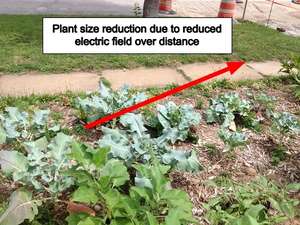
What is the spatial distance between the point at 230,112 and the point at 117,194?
193 centimetres

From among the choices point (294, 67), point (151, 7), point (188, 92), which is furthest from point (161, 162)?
point (151, 7)

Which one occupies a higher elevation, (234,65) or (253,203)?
(253,203)

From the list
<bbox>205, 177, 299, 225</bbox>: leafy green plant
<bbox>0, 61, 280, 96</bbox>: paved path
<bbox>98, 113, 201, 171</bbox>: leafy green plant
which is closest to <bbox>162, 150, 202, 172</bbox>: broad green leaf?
<bbox>98, 113, 201, 171</bbox>: leafy green plant

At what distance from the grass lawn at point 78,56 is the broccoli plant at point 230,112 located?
1764 millimetres

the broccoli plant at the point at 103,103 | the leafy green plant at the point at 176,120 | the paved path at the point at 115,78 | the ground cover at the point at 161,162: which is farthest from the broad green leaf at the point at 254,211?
the paved path at the point at 115,78

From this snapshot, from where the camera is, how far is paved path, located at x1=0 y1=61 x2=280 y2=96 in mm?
4859

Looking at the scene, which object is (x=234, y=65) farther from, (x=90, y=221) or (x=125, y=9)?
(x=125, y=9)

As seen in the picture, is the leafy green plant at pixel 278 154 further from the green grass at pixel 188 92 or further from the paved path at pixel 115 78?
the paved path at pixel 115 78

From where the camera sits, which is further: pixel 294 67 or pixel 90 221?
pixel 294 67

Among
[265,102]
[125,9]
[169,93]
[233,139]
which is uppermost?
[233,139]

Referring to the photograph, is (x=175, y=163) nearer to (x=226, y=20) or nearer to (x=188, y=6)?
(x=226, y=20)

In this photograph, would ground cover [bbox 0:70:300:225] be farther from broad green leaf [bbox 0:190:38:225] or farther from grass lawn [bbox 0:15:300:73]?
grass lawn [bbox 0:15:300:73]

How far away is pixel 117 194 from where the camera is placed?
2494 millimetres

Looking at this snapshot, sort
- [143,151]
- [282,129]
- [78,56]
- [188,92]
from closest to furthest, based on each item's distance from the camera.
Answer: [143,151] → [282,129] → [188,92] → [78,56]
